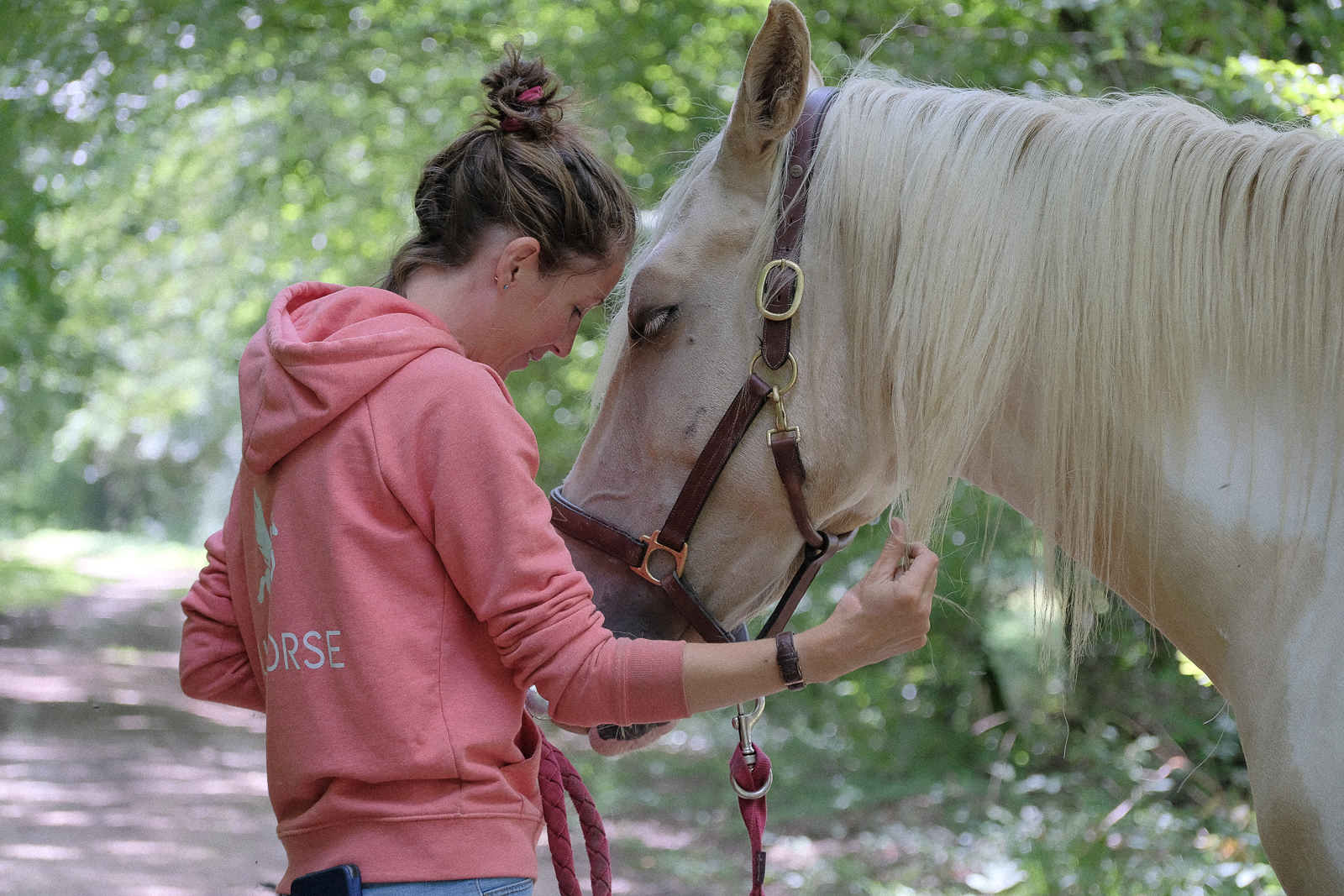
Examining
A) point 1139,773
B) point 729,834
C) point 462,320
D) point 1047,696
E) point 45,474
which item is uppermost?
point 462,320

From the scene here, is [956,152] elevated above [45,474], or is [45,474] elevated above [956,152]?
[956,152]

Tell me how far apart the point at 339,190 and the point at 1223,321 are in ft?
23.1

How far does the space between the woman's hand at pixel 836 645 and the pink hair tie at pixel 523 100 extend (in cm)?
82

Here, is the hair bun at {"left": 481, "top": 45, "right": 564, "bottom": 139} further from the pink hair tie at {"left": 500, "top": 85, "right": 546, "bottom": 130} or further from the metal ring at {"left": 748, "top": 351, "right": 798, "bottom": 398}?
the metal ring at {"left": 748, "top": 351, "right": 798, "bottom": 398}

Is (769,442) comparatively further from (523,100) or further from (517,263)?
(523,100)

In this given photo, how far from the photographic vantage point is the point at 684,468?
172 cm

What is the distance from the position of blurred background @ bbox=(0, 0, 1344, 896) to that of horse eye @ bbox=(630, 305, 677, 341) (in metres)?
0.81

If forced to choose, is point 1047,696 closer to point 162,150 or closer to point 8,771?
point 8,771

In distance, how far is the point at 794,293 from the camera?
1.65 meters

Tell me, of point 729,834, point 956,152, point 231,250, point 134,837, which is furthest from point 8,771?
point 956,152

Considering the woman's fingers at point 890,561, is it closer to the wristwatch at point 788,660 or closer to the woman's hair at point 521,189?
the wristwatch at point 788,660

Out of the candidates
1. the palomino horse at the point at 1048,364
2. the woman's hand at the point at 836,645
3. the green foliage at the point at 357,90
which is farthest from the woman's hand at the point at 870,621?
the green foliage at the point at 357,90

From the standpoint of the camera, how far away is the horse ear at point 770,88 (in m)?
1.56

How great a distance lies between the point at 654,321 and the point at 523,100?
0.40m
